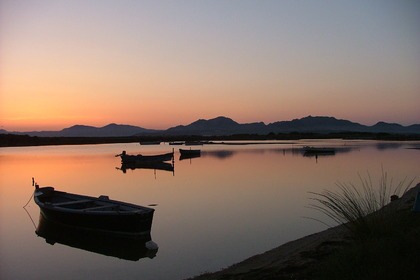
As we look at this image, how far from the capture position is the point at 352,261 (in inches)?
244

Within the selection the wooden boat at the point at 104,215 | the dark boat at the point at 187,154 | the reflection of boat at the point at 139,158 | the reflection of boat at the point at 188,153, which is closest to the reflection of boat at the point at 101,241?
the wooden boat at the point at 104,215

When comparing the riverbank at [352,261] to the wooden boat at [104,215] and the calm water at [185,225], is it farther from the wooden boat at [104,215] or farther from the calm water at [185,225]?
the wooden boat at [104,215]

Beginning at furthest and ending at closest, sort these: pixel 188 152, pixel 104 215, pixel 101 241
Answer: pixel 188 152 < pixel 101 241 < pixel 104 215

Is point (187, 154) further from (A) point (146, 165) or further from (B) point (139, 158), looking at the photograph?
(A) point (146, 165)

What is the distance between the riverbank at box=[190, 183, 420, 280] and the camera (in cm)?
567

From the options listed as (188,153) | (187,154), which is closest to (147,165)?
(187,154)

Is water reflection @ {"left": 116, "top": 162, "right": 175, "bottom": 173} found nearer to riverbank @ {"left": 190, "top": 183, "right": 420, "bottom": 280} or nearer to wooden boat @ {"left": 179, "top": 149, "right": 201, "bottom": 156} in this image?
wooden boat @ {"left": 179, "top": 149, "right": 201, "bottom": 156}

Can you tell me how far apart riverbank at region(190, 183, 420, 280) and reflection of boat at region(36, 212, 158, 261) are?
359cm

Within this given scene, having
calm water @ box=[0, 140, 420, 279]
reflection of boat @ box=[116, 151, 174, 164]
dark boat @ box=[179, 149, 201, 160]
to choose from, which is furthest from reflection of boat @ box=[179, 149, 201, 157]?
calm water @ box=[0, 140, 420, 279]

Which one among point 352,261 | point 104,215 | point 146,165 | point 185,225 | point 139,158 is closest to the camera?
point 352,261

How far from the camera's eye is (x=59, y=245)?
540 inches

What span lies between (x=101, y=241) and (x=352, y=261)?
9.75 m

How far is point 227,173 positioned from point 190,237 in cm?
2077

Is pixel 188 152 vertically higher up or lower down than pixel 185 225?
higher up
